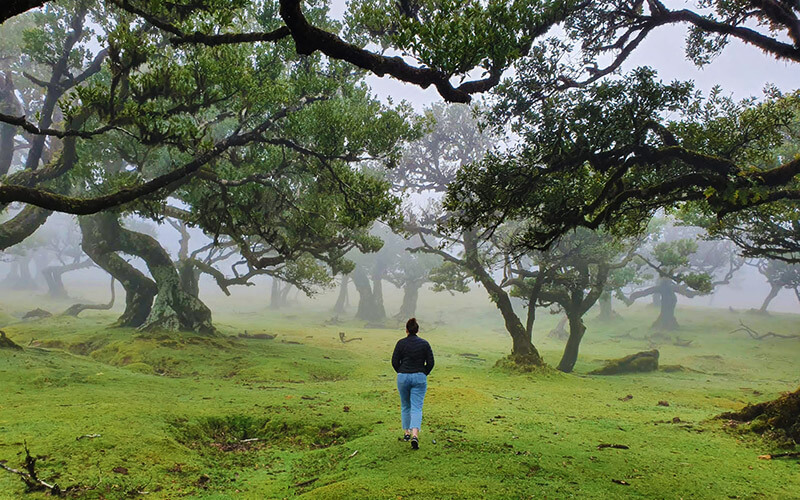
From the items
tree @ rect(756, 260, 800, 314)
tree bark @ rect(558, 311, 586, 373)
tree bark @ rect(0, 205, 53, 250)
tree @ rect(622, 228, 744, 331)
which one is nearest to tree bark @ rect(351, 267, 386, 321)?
tree @ rect(622, 228, 744, 331)

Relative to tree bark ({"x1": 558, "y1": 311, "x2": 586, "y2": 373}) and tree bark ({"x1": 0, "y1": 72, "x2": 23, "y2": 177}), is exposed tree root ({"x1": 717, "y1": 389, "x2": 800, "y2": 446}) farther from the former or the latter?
tree bark ({"x1": 0, "y1": 72, "x2": 23, "y2": 177})

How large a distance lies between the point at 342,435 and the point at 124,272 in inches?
843

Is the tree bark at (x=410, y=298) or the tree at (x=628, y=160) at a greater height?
the tree at (x=628, y=160)

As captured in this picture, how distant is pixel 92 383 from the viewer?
1129 centimetres

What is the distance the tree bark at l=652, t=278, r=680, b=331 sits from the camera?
146ft

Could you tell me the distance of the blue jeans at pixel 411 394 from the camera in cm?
763

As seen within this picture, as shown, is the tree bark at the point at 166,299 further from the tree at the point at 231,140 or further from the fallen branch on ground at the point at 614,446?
the fallen branch on ground at the point at 614,446

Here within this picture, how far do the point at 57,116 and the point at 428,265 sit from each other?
140 feet

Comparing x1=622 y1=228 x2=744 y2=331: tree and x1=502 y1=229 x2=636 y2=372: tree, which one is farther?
x1=622 y1=228 x2=744 y2=331: tree

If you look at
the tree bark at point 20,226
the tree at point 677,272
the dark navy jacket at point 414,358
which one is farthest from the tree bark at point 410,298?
the dark navy jacket at point 414,358

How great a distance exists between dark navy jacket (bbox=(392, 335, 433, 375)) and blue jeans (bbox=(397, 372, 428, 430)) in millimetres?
109

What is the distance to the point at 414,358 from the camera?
7883 millimetres

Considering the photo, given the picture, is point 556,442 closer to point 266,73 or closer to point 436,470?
point 436,470

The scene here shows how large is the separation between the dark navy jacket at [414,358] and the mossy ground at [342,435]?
1.31 meters
